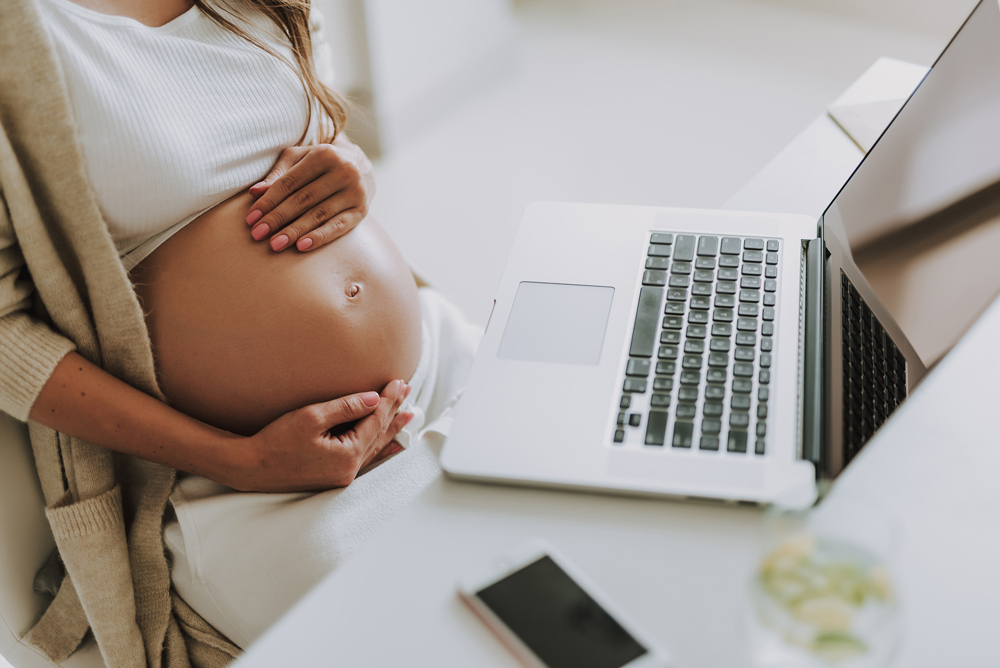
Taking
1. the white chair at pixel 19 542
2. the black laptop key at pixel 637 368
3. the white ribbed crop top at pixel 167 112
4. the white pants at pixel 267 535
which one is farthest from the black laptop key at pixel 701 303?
the white chair at pixel 19 542

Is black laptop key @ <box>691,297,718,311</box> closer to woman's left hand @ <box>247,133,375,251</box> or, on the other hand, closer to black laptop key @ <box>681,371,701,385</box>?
black laptop key @ <box>681,371,701,385</box>

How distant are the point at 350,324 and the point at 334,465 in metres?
0.17

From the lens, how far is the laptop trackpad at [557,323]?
0.68 meters

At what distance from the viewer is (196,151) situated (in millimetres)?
837

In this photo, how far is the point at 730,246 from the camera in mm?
807

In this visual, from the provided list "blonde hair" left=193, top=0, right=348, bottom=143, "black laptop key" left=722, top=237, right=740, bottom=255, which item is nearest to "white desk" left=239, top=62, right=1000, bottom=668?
"black laptop key" left=722, top=237, right=740, bottom=255

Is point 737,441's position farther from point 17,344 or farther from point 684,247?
point 17,344

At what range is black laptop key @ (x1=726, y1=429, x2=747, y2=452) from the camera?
1.86 ft

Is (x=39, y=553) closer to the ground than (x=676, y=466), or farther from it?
closer to the ground

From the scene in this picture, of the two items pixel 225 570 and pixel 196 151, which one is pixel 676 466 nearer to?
pixel 225 570

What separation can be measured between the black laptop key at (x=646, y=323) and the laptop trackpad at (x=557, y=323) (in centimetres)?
3

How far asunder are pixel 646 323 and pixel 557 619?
327mm

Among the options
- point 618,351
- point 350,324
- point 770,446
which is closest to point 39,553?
point 350,324

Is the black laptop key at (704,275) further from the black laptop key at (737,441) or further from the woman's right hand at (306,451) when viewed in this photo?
the woman's right hand at (306,451)
